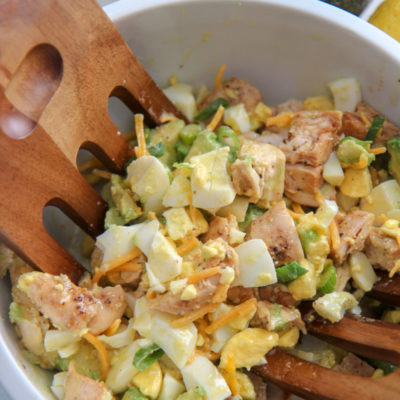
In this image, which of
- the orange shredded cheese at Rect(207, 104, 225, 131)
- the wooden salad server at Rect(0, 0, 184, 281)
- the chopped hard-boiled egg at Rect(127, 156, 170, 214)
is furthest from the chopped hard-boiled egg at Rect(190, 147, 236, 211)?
the wooden salad server at Rect(0, 0, 184, 281)

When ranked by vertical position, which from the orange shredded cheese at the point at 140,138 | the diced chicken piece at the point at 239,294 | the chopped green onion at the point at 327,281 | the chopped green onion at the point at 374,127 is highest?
the orange shredded cheese at the point at 140,138

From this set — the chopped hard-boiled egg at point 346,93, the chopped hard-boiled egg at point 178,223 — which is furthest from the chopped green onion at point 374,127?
the chopped hard-boiled egg at point 178,223

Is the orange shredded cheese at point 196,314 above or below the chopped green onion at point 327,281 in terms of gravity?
above

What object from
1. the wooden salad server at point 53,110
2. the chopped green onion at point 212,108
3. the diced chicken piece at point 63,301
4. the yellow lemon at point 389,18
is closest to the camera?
the wooden salad server at point 53,110

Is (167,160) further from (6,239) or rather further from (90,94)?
(6,239)

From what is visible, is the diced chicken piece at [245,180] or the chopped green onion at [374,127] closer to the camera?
the diced chicken piece at [245,180]

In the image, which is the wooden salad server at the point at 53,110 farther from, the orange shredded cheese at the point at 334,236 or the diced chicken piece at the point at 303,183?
the orange shredded cheese at the point at 334,236

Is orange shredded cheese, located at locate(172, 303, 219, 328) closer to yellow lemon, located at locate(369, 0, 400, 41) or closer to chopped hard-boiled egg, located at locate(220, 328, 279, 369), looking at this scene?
chopped hard-boiled egg, located at locate(220, 328, 279, 369)
